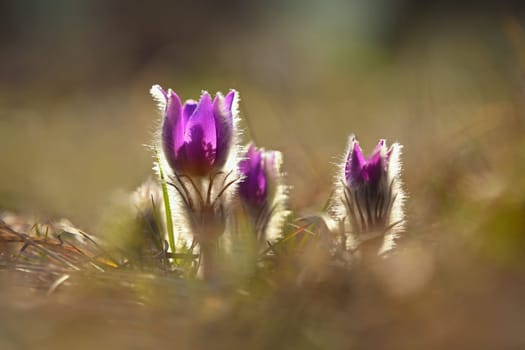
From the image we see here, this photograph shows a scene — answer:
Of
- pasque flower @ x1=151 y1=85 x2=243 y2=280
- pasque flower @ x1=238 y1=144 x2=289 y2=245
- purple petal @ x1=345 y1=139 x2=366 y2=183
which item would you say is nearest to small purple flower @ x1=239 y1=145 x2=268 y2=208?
pasque flower @ x1=238 y1=144 x2=289 y2=245

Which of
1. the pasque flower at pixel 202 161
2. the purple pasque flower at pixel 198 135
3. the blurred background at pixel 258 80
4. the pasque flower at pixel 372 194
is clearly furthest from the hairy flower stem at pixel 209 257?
the blurred background at pixel 258 80

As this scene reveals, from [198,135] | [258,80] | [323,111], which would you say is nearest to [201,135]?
[198,135]

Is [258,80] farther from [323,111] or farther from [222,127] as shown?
[222,127]

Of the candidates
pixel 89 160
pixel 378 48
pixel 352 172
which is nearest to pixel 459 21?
pixel 378 48

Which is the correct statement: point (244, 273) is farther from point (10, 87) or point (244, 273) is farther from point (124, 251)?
point (10, 87)

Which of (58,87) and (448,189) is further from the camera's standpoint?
(58,87)

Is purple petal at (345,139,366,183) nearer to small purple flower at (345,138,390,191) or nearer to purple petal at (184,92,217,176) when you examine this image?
small purple flower at (345,138,390,191)
